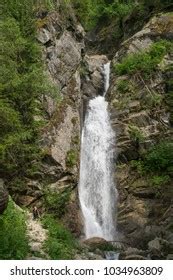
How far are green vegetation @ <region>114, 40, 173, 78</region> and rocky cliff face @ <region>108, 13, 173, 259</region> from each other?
0.29 meters

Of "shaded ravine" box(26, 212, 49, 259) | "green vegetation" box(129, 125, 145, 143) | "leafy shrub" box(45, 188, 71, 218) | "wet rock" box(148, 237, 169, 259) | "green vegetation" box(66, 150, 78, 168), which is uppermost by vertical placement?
"shaded ravine" box(26, 212, 49, 259)

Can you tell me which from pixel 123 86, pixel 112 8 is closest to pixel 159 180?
pixel 123 86

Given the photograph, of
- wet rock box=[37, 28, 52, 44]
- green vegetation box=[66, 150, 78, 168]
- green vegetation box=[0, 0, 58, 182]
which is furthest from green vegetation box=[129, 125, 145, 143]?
wet rock box=[37, 28, 52, 44]

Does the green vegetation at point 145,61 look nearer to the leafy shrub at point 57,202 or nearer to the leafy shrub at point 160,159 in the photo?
the leafy shrub at point 160,159

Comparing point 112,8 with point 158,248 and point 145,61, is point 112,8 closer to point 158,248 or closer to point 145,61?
point 145,61

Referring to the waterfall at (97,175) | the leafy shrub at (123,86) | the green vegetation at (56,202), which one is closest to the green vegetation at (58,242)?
the green vegetation at (56,202)

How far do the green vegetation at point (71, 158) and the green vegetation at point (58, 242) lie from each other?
10.5 ft

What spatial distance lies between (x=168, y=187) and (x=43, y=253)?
9105mm

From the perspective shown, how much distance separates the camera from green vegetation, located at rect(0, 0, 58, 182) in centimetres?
1730

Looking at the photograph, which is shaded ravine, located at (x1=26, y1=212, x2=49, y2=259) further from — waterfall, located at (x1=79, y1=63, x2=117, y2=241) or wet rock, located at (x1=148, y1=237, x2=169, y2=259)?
wet rock, located at (x1=148, y1=237, x2=169, y2=259)

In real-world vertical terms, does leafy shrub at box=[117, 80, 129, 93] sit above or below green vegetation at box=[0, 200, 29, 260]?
below

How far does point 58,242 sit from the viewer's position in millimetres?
16281

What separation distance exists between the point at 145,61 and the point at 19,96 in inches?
438

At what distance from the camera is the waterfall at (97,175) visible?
2123 centimetres
